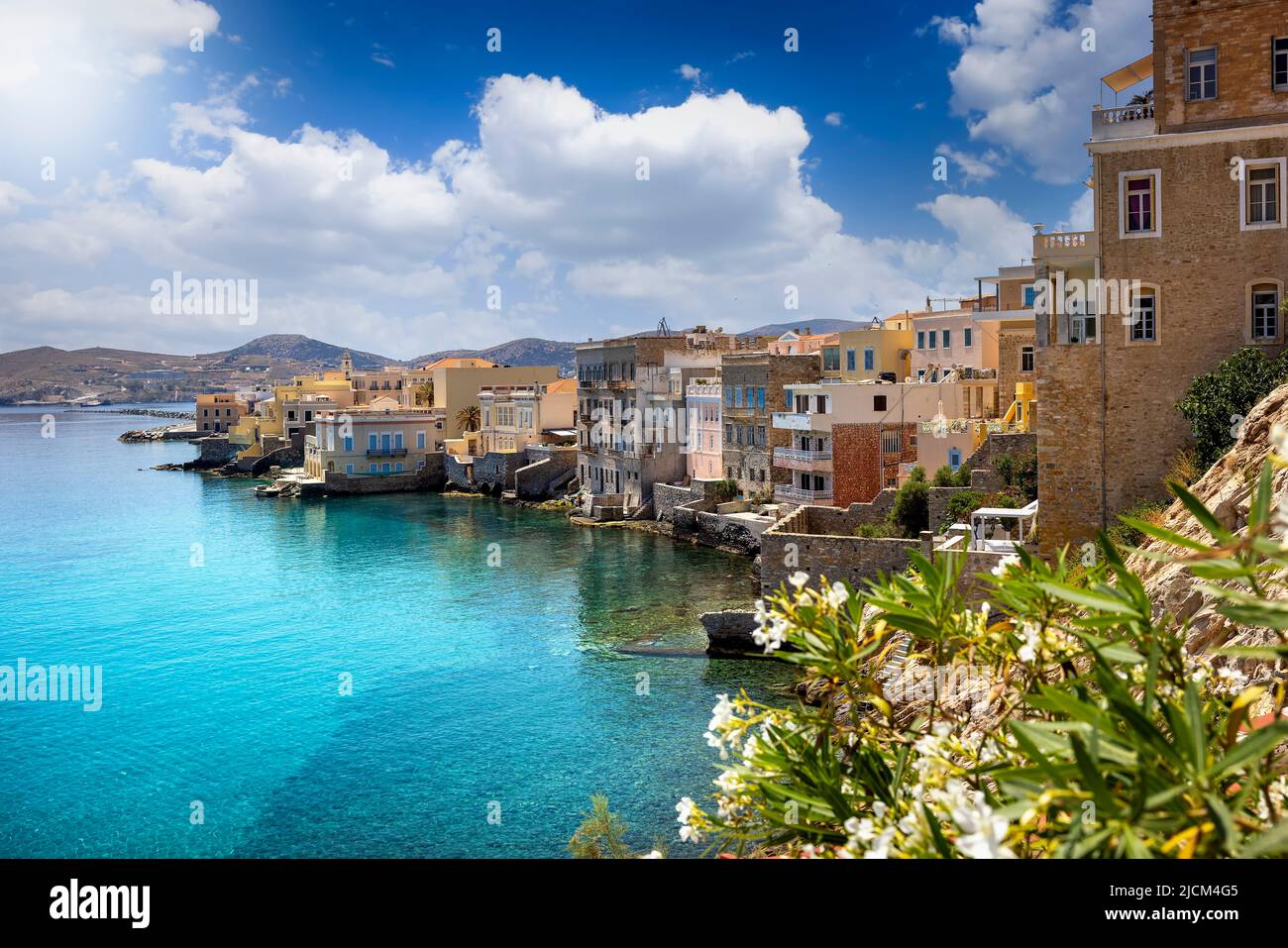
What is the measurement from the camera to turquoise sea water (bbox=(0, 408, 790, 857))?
14.2m

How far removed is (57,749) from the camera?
17.4m

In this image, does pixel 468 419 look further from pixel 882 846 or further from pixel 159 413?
pixel 159 413

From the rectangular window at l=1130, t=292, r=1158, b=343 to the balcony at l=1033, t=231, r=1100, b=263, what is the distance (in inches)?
35.4

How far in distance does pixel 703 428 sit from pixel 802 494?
27.2 ft

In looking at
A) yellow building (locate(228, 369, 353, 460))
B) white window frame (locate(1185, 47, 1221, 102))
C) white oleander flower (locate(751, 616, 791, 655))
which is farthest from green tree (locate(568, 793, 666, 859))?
yellow building (locate(228, 369, 353, 460))

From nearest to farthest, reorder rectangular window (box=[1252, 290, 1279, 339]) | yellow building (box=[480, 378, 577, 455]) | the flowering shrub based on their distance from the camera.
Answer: the flowering shrub → rectangular window (box=[1252, 290, 1279, 339]) → yellow building (box=[480, 378, 577, 455])

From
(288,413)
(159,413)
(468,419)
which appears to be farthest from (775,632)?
(159,413)

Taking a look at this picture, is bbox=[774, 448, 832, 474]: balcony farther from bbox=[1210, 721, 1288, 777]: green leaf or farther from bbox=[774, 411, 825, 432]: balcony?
bbox=[1210, 721, 1288, 777]: green leaf

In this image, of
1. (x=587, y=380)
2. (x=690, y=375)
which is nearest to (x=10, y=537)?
(x=587, y=380)

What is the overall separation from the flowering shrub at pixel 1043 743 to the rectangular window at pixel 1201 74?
12105mm

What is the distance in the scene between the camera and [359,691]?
20125mm
